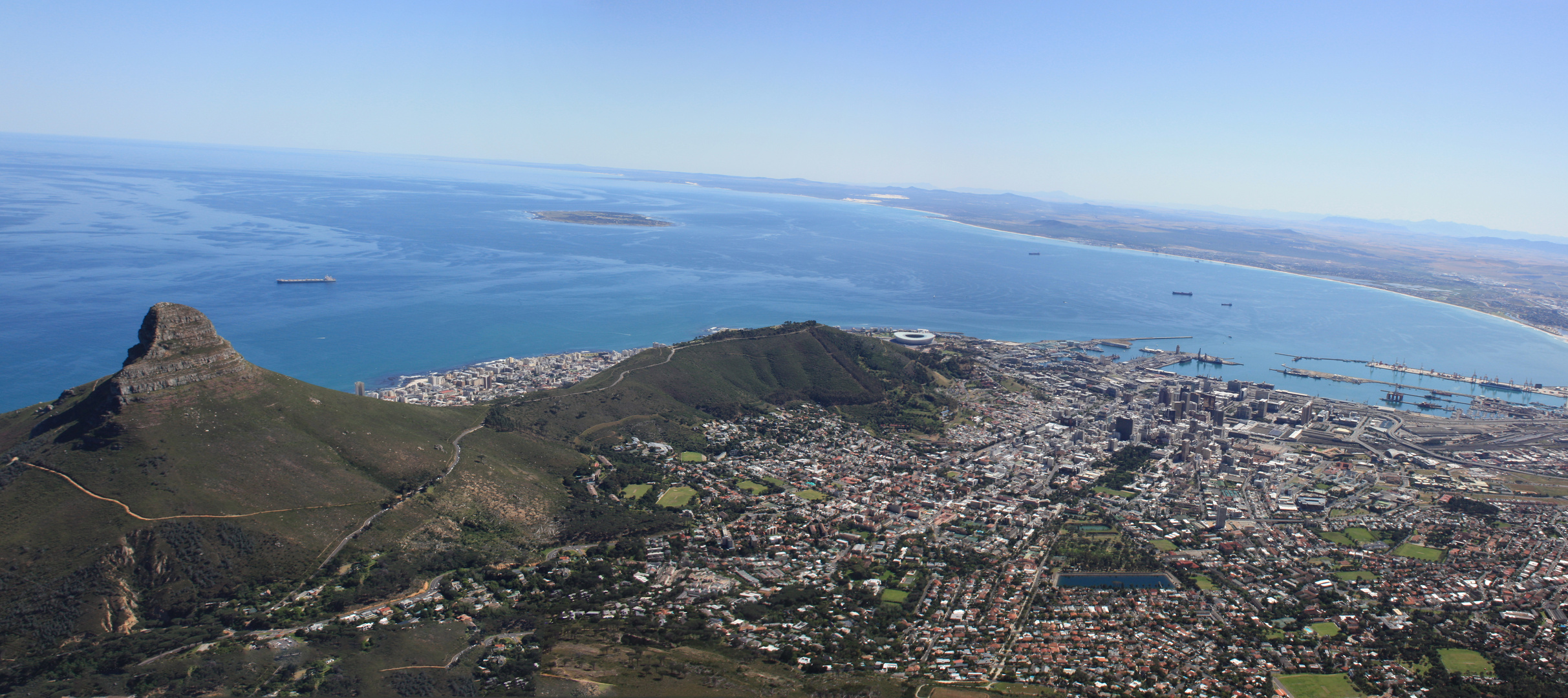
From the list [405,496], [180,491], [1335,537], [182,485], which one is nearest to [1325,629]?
[1335,537]

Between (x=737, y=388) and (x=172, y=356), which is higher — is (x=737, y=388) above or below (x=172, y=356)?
below

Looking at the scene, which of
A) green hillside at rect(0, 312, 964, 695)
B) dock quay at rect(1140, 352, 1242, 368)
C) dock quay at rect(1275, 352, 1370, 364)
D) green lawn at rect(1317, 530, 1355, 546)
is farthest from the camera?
dock quay at rect(1275, 352, 1370, 364)

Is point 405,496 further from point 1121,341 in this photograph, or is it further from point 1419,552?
point 1121,341

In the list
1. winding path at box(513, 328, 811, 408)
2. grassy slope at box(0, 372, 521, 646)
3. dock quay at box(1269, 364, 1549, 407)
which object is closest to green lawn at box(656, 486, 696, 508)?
winding path at box(513, 328, 811, 408)

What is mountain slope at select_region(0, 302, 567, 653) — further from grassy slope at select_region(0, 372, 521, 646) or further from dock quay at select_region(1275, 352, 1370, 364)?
dock quay at select_region(1275, 352, 1370, 364)

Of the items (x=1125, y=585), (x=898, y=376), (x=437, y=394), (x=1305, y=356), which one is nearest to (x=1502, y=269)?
(x=1305, y=356)

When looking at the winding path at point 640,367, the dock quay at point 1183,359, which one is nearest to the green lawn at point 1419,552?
the winding path at point 640,367

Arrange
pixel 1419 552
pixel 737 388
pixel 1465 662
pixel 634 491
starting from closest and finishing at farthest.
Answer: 1. pixel 1465 662
2. pixel 1419 552
3. pixel 634 491
4. pixel 737 388
